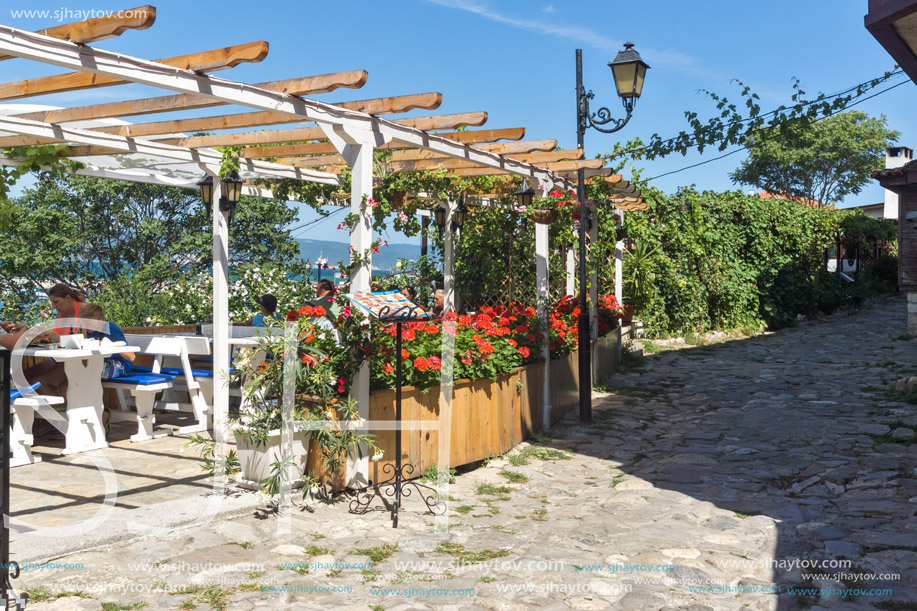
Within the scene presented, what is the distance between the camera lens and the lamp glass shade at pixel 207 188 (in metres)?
7.20

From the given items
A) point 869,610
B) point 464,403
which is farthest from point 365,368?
point 869,610

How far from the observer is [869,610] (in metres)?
3.56

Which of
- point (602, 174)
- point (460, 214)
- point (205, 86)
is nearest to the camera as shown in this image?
point (205, 86)

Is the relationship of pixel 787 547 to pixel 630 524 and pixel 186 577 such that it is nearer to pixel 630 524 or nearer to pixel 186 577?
pixel 630 524

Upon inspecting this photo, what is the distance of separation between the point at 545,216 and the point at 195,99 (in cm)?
412

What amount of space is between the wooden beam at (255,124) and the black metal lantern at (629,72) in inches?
97.3

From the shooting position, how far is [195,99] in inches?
191

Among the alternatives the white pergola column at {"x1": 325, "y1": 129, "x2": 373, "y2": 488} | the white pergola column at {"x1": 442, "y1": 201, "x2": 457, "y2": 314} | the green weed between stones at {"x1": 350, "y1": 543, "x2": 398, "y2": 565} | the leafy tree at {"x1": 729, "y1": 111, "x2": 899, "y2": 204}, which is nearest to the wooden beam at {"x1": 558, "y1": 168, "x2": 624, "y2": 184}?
the white pergola column at {"x1": 442, "y1": 201, "x2": 457, "y2": 314}

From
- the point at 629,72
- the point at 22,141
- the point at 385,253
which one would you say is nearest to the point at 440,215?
the point at 385,253

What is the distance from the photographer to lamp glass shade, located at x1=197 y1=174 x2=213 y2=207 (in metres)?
7.20

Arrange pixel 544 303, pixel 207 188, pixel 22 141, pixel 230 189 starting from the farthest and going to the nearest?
pixel 544 303, pixel 207 188, pixel 230 189, pixel 22 141

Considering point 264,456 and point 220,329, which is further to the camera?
point 220,329

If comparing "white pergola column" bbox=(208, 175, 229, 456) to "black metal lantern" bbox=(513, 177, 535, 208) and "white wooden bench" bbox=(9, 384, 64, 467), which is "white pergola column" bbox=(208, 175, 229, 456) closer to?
"white wooden bench" bbox=(9, 384, 64, 467)

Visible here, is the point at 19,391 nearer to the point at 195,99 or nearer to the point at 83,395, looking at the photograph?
the point at 83,395
